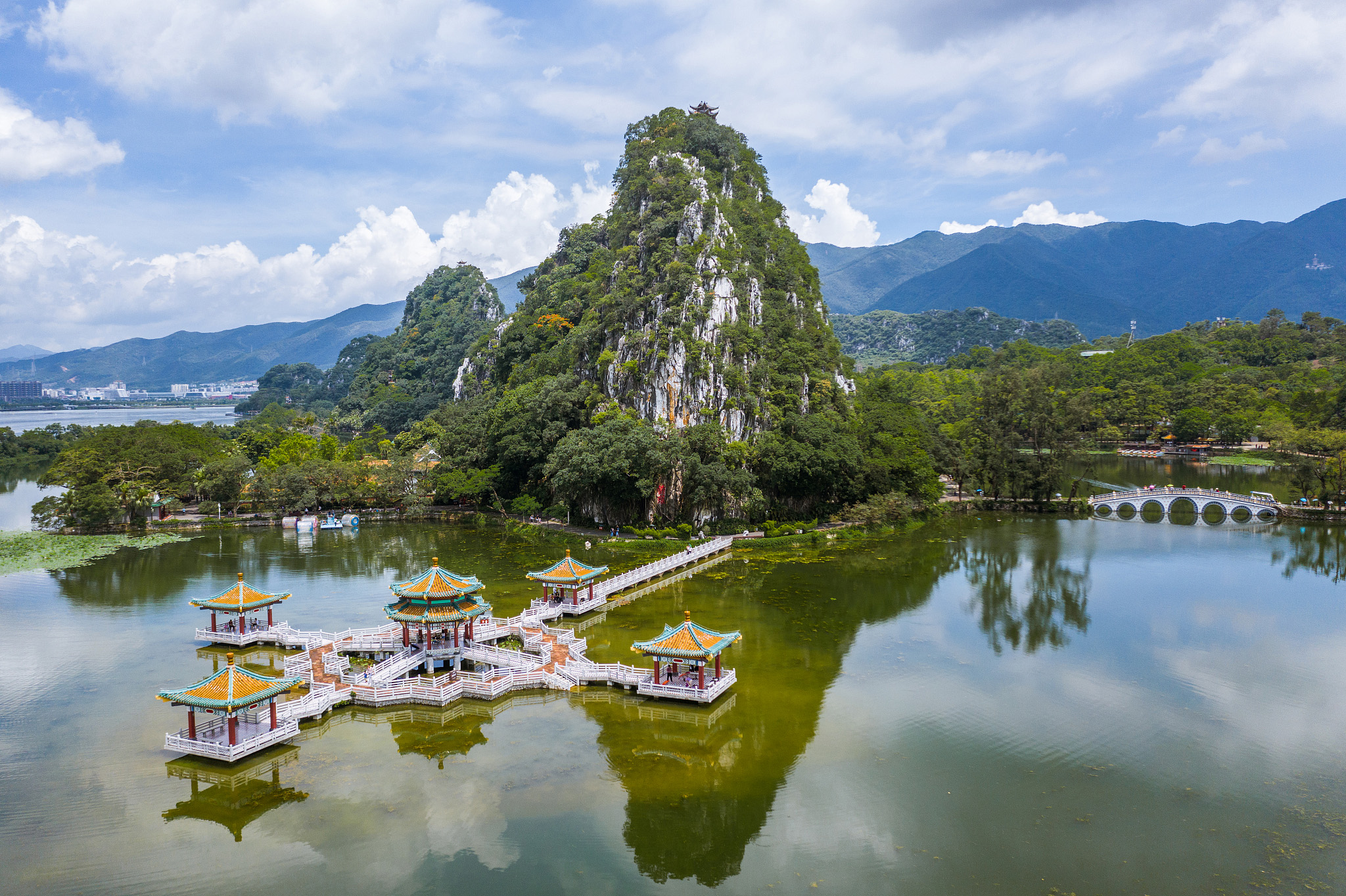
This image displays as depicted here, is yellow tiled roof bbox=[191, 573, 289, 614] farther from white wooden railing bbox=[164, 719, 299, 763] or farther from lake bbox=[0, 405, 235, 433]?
lake bbox=[0, 405, 235, 433]

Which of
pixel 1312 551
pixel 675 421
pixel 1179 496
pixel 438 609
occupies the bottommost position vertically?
pixel 1312 551

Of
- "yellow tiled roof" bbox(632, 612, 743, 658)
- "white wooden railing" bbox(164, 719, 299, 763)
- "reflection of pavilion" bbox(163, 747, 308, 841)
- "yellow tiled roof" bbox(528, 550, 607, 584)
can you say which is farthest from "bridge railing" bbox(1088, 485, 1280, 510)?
"reflection of pavilion" bbox(163, 747, 308, 841)

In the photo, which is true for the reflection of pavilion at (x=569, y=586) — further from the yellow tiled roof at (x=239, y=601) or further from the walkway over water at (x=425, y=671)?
the yellow tiled roof at (x=239, y=601)

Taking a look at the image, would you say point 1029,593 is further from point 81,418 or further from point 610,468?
point 81,418

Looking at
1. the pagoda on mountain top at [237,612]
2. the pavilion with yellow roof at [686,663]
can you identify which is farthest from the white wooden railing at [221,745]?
the pavilion with yellow roof at [686,663]

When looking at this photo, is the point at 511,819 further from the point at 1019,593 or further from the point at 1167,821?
the point at 1019,593

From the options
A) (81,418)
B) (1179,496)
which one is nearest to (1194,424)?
(1179,496)
